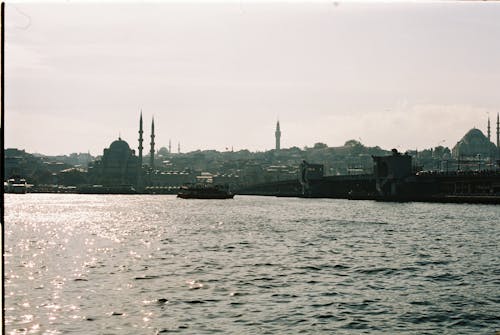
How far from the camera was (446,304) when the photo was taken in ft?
Result: 89.7

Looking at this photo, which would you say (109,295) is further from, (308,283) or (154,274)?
(308,283)

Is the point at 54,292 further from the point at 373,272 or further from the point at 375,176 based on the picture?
the point at 375,176

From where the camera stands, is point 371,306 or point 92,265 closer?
point 371,306

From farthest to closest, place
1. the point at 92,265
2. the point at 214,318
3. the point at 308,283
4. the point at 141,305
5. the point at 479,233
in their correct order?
the point at 479,233 → the point at 92,265 → the point at 308,283 → the point at 141,305 → the point at 214,318

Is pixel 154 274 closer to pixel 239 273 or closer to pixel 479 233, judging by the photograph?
pixel 239 273

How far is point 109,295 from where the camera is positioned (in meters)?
28.8

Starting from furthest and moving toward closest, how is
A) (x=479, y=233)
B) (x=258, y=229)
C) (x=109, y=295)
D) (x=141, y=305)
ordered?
(x=258, y=229) < (x=479, y=233) < (x=109, y=295) < (x=141, y=305)

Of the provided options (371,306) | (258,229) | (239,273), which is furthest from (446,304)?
(258,229)

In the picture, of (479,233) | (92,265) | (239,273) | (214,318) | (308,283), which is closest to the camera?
(214,318)

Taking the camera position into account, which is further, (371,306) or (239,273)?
(239,273)

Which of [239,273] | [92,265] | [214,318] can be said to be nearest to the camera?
[214,318]

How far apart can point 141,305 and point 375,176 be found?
159837 mm

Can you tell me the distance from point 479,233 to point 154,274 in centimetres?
3940

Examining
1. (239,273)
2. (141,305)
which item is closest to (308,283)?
(239,273)
